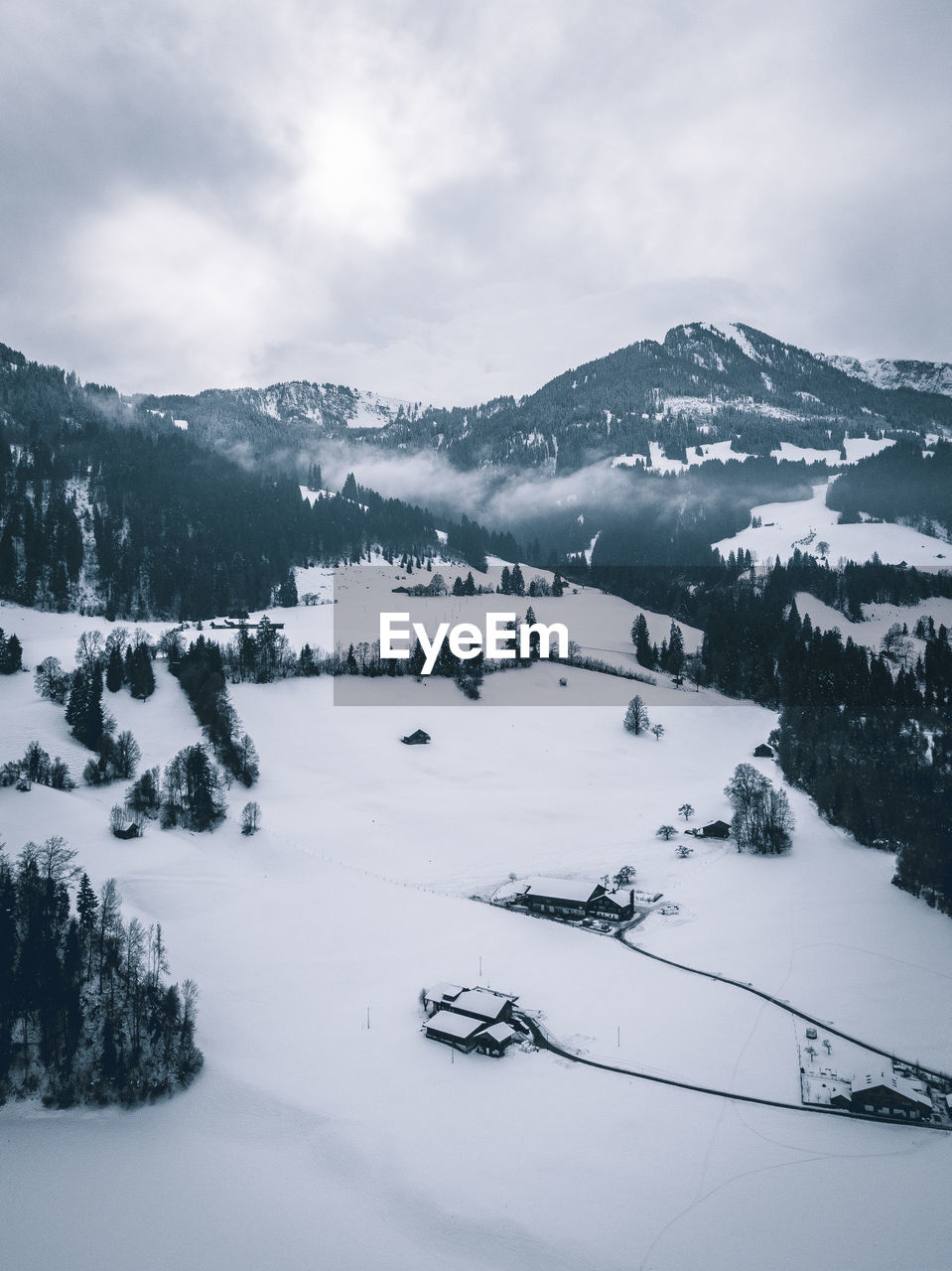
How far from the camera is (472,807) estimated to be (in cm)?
7300

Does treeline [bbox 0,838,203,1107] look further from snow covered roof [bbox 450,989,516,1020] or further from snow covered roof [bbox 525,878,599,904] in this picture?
snow covered roof [bbox 525,878,599,904]

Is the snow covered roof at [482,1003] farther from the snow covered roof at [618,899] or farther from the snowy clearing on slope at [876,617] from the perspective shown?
the snowy clearing on slope at [876,617]

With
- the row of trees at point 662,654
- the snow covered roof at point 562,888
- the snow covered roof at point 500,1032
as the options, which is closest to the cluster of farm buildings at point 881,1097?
the snow covered roof at point 500,1032

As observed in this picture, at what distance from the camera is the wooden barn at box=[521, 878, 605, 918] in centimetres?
5338

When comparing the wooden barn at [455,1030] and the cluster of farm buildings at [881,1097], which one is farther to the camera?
the wooden barn at [455,1030]

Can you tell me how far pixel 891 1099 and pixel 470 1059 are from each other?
18948 millimetres

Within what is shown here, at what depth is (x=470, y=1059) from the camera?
36094 millimetres

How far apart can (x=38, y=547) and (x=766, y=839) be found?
138 m

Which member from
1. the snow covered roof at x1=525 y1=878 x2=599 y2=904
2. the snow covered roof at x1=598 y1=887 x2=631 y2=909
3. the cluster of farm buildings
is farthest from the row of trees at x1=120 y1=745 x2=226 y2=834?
the cluster of farm buildings

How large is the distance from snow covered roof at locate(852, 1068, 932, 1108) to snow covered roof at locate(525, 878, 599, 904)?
22334 millimetres

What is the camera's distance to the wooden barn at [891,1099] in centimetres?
3125

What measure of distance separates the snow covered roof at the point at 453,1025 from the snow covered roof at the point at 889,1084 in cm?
1749

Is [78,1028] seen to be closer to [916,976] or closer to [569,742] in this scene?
[916,976]

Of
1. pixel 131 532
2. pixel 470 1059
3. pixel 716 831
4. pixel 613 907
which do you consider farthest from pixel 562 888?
pixel 131 532
